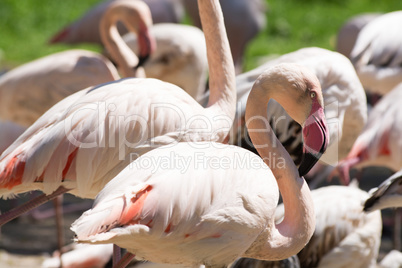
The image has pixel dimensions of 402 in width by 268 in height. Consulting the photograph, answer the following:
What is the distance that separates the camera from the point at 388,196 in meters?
3.11

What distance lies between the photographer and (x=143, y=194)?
2.65 metres

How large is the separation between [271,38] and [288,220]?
7.95 meters

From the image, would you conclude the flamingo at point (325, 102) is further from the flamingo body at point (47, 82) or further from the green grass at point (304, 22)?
the green grass at point (304, 22)

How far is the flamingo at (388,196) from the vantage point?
3082mm

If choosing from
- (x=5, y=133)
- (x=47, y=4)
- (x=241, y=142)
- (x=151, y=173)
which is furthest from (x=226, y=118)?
(x=47, y=4)

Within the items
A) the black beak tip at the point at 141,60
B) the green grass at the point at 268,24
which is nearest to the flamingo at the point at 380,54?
the black beak tip at the point at 141,60

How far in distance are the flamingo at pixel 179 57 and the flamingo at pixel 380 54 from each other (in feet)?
4.43

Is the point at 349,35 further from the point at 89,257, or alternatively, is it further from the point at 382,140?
the point at 89,257

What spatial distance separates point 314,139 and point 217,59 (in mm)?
902

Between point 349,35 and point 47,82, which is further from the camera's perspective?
point 349,35

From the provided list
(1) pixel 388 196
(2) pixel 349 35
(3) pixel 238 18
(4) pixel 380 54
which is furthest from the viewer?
(3) pixel 238 18

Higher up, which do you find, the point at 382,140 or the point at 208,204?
the point at 208,204

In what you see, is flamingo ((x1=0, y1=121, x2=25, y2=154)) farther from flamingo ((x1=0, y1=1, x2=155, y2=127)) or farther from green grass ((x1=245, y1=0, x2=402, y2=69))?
green grass ((x1=245, y1=0, x2=402, y2=69))

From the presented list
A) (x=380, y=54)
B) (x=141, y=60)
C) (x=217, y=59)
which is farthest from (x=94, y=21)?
(x=217, y=59)
